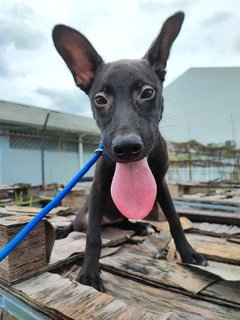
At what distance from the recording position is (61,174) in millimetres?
8812

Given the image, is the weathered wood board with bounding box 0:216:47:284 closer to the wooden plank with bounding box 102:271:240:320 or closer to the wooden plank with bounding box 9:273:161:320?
the wooden plank with bounding box 9:273:161:320

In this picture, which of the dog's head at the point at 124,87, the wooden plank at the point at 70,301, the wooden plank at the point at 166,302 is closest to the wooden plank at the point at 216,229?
the wooden plank at the point at 166,302

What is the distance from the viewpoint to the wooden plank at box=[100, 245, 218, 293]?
4.41 ft

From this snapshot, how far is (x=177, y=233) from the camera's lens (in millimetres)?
1767

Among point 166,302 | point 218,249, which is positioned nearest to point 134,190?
point 166,302

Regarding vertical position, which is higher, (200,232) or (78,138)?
(78,138)

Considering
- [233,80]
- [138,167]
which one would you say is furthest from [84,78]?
[233,80]

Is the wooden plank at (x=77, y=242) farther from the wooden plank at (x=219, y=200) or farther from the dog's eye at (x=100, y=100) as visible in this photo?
the wooden plank at (x=219, y=200)

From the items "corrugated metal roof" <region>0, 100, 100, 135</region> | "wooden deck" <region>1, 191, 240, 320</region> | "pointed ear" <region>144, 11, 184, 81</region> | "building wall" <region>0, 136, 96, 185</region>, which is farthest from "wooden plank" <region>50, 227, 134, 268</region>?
"building wall" <region>0, 136, 96, 185</region>

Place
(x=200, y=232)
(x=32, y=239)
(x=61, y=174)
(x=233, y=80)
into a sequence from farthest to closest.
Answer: (x=233, y=80)
(x=61, y=174)
(x=200, y=232)
(x=32, y=239)

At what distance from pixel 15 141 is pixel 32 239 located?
22.6 feet

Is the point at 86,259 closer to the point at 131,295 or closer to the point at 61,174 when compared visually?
the point at 131,295

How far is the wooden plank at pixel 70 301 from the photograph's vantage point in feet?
3.35

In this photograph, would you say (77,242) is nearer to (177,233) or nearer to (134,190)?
(177,233)
